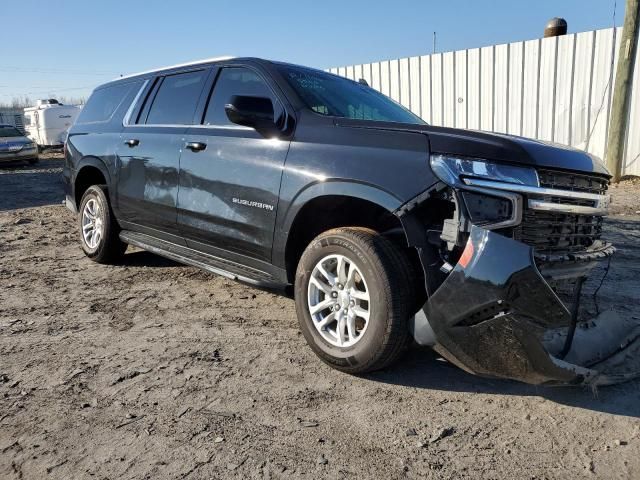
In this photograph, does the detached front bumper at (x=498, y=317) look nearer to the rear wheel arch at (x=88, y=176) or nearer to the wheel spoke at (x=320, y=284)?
the wheel spoke at (x=320, y=284)

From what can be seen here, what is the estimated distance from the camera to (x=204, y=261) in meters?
4.09

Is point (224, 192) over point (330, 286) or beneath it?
over

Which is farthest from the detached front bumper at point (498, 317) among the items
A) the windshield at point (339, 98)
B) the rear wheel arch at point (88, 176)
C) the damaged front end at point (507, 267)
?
the rear wheel arch at point (88, 176)

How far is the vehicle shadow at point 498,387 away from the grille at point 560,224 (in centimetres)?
79

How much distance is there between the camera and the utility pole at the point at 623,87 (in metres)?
9.85

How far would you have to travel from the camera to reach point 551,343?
9.16 feet

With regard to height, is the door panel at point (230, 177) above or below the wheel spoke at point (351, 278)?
above

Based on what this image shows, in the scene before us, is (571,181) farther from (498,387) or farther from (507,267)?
(498,387)

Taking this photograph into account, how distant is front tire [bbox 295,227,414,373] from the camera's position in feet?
9.19

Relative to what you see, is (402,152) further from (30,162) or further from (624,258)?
(30,162)

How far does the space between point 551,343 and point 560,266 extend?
0.43 m

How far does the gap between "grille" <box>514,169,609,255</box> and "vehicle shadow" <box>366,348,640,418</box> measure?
30.9 inches

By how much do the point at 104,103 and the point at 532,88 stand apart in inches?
379

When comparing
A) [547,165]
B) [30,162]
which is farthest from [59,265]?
[30,162]
